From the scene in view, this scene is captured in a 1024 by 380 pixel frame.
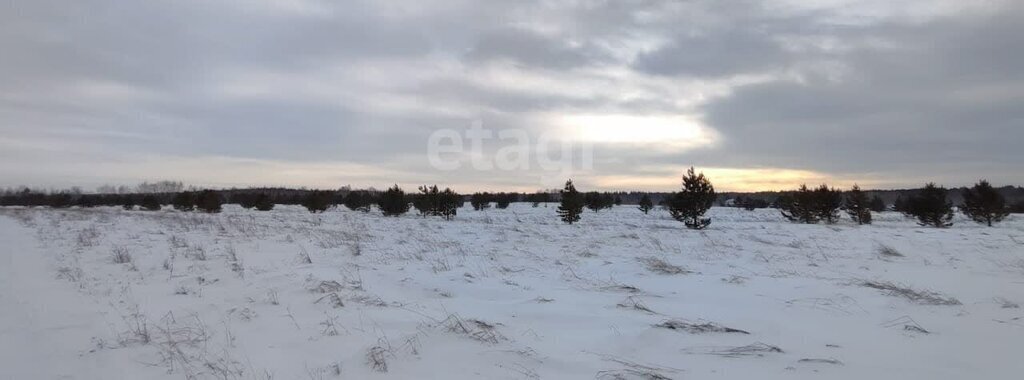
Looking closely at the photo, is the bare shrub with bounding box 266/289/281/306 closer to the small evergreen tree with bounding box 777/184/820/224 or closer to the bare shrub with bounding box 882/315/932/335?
the bare shrub with bounding box 882/315/932/335

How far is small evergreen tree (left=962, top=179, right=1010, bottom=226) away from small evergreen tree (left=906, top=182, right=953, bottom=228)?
1.34 m

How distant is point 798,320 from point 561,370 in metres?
2.84

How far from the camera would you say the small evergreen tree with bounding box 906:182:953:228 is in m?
23.9

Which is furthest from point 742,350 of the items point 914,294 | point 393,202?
point 393,202

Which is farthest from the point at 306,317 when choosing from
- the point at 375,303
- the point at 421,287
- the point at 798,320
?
the point at 798,320

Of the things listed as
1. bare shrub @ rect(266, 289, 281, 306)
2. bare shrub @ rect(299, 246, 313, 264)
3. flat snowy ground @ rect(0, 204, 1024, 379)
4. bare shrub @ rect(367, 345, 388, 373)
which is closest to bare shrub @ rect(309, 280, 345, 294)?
flat snowy ground @ rect(0, 204, 1024, 379)

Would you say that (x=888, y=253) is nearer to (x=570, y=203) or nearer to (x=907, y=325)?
(x=907, y=325)

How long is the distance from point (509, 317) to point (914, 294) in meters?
4.92

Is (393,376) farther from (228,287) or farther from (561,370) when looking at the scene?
(228,287)

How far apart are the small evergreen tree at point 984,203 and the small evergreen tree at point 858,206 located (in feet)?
14.8

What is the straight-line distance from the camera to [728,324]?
4844 mm

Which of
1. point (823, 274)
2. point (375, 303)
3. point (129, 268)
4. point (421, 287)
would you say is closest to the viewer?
point (375, 303)

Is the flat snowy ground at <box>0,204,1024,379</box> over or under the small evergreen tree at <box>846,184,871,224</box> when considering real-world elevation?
under

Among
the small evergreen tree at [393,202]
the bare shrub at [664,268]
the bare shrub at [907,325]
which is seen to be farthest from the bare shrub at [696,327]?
the small evergreen tree at [393,202]
